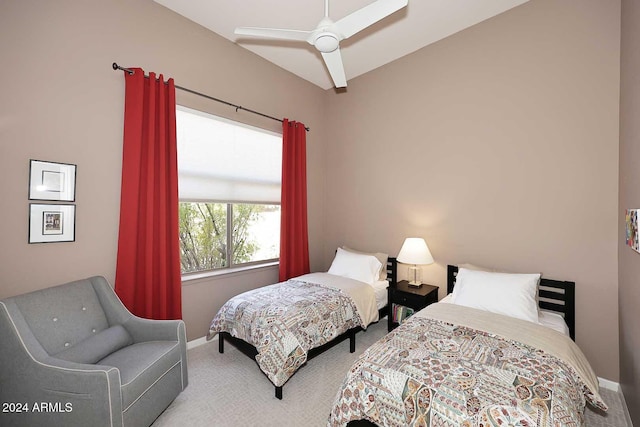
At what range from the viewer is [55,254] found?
2221 mm

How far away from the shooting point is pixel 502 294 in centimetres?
234

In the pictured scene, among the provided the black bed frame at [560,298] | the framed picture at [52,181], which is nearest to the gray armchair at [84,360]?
the framed picture at [52,181]

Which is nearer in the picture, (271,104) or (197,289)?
(197,289)

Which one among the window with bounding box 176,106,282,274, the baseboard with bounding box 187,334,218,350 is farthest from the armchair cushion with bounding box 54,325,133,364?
the window with bounding box 176,106,282,274

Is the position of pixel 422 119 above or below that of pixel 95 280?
above

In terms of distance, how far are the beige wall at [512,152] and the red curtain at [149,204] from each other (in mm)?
2484

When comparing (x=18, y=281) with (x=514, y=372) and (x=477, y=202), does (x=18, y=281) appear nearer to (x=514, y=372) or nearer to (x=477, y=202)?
(x=514, y=372)

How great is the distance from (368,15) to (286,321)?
7.60 feet

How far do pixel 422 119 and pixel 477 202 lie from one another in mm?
1217

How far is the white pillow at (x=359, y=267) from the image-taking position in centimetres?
339

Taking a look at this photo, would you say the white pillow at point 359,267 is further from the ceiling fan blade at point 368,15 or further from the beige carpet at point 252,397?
the ceiling fan blade at point 368,15

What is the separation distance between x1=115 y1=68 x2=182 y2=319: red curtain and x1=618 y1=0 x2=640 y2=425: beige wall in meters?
3.52

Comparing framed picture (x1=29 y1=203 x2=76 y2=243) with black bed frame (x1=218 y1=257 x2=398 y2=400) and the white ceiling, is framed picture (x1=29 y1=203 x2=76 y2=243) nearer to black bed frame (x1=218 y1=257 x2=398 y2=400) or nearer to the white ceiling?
black bed frame (x1=218 y1=257 x2=398 y2=400)

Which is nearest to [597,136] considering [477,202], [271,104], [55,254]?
[477,202]
